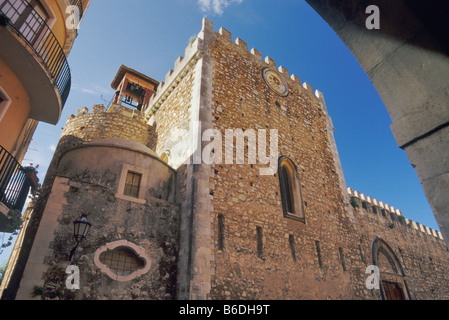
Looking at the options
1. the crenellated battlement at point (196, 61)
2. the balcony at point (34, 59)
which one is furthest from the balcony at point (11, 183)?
the crenellated battlement at point (196, 61)

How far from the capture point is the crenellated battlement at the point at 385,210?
15.8 metres

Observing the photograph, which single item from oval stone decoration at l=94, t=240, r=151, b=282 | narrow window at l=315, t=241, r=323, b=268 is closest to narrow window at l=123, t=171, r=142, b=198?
oval stone decoration at l=94, t=240, r=151, b=282

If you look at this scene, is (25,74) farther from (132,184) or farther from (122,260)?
(122,260)

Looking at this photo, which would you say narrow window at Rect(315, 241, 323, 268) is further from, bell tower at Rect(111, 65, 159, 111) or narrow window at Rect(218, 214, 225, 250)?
bell tower at Rect(111, 65, 159, 111)

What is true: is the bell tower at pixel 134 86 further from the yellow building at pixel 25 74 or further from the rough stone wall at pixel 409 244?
the rough stone wall at pixel 409 244

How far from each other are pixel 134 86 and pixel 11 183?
Answer: 12810mm

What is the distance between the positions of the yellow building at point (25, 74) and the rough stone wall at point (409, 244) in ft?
44.4

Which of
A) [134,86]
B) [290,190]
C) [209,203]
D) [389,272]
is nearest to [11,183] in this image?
[209,203]

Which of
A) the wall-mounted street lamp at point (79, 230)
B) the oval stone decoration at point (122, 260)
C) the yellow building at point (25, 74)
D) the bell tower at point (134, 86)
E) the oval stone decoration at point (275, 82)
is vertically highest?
the bell tower at point (134, 86)

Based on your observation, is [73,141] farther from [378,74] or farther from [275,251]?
[378,74]

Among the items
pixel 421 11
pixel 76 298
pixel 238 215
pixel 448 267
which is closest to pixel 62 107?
pixel 76 298

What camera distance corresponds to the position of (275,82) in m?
12.9

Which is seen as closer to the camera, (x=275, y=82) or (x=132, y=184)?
(x=132, y=184)

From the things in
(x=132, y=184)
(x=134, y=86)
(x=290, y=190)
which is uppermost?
(x=134, y=86)
